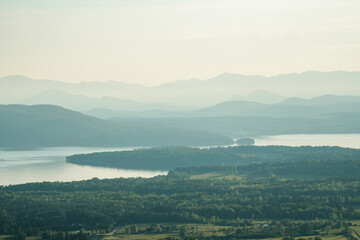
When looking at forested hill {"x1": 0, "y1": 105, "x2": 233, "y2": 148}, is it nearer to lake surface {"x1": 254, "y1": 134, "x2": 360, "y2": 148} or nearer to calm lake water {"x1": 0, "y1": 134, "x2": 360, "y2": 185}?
lake surface {"x1": 254, "y1": 134, "x2": 360, "y2": 148}

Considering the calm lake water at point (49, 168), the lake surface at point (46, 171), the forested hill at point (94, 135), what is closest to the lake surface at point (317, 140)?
the calm lake water at point (49, 168)

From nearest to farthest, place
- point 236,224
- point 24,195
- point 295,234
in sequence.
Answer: point 295,234, point 236,224, point 24,195

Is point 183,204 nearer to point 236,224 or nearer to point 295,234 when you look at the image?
point 236,224

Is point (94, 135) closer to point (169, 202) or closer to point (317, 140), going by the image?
point (317, 140)

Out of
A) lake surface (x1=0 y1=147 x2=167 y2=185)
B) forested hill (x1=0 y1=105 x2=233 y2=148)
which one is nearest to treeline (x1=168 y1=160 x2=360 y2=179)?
lake surface (x1=0 y1=147 x2=167 y2=185)

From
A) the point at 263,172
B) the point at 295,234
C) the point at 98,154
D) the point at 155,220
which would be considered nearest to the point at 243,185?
the point at 263,172

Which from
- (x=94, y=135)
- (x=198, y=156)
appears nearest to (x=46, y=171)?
(x=198, y=156)
